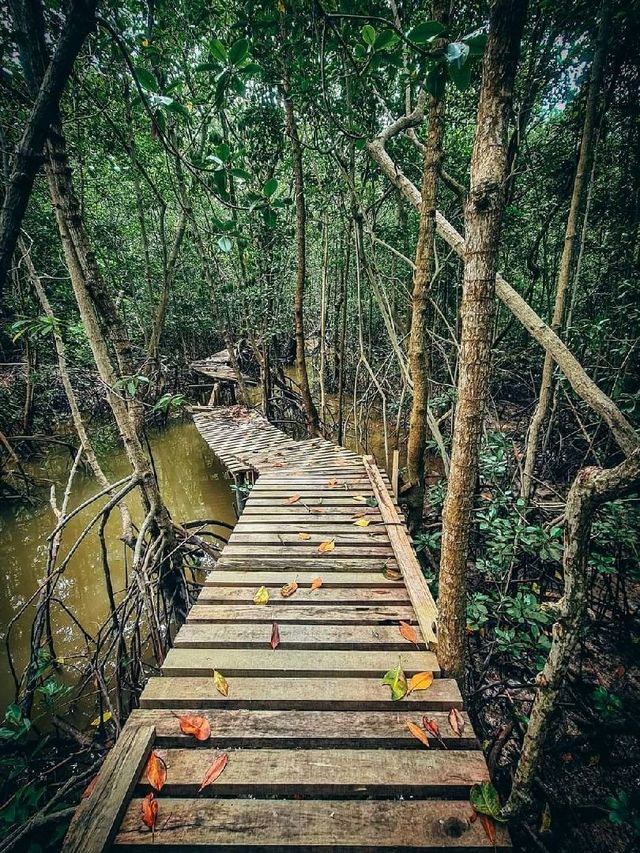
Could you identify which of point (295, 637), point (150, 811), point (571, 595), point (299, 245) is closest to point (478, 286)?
point (571, 595)

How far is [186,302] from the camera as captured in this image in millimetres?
14461

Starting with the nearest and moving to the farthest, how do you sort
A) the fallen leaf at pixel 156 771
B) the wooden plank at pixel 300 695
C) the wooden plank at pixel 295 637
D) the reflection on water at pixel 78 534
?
the fallen leaf at pixel 156 771, the wooden plank at pixel 300 695, the wooden plank at pixel 295 637, the reflection on water at pixel 78 534

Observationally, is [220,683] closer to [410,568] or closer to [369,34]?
[410,568]

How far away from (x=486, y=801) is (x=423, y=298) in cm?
335

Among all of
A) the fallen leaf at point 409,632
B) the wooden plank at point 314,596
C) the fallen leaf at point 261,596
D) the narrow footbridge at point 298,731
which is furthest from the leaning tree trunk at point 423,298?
the fallen leaf at point 261,596

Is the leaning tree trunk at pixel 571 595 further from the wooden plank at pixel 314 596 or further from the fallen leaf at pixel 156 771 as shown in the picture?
the fallen leaf at pixel 156 771

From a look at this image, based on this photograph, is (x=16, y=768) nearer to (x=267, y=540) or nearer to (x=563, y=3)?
(x=267, y=540)

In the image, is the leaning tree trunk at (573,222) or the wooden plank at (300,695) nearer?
the wooden plank at (300,695)

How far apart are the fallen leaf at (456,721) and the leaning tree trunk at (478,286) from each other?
0.28 metres

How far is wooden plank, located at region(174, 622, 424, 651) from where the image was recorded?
2057mm

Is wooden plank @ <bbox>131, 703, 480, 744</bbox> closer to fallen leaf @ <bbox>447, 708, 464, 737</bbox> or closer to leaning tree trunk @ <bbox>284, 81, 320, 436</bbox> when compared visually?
fallen leaf @ <bbox>447, 708, 464, 737</bbox>

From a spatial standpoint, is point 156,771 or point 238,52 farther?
point 156,771

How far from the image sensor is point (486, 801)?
1367 mm

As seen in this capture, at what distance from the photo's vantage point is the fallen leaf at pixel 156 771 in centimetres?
141
